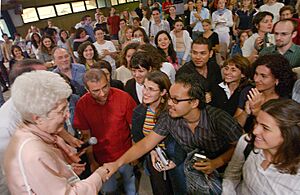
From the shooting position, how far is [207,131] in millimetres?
1502

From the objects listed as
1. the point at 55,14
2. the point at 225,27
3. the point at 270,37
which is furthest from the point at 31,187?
the point at 55,14

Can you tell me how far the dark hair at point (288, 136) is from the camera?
1.08 metres

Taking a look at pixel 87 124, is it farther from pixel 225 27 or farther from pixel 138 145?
pixel 225 27

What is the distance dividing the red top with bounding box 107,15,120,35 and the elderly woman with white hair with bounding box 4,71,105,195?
609 centimetres

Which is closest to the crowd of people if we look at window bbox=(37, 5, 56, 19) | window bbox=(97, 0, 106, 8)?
window bbox=(37, 5, 56, 19)

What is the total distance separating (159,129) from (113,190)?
33.8 inches

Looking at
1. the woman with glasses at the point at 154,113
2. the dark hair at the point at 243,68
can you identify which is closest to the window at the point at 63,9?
the dark hair at the point at 243,68

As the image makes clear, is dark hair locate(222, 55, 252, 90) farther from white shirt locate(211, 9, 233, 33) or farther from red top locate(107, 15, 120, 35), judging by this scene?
red top locate(107, 15, 120, 35)

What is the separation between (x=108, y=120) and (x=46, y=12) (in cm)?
1120

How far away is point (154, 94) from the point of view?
1.77m

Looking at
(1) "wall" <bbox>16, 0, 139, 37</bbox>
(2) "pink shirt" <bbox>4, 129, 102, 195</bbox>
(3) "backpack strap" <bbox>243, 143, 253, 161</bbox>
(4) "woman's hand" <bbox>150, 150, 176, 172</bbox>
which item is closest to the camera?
(2) "pink shirt" <bbox>4, 129, 102, 195</bbox>

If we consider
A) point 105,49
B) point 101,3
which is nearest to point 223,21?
point 105,49

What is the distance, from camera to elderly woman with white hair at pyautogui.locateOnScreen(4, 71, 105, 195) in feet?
3.14

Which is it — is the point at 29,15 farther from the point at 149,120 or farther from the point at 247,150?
the point at 247,150
